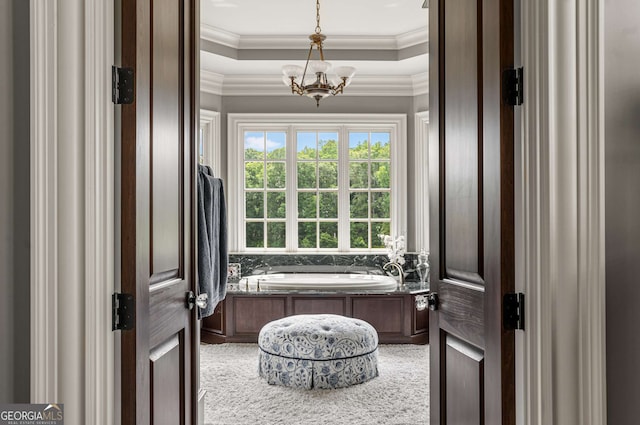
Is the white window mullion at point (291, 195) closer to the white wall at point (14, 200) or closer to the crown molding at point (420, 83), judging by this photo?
the crown molding at point (420, 83)

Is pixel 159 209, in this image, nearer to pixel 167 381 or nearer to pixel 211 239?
pixel 167 381

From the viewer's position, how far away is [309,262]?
5.41m

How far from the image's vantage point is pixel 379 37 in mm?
4746

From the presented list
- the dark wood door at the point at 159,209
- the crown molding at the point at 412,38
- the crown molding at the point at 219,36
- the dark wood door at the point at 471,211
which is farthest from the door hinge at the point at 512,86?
the crown molding at the point at 219,36

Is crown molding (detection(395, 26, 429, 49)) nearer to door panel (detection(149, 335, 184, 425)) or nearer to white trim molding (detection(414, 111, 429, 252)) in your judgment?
white trim molding (detection(414, 111, 429, 252))

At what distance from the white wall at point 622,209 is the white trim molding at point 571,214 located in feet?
0.16

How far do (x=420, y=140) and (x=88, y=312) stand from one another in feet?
14.8

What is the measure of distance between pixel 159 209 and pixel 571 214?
1170mm

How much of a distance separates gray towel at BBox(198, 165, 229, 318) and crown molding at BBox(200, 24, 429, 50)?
2361 mm

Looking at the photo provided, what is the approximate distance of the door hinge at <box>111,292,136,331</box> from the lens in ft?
4.25

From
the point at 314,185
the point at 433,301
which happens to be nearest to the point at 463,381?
the point at 433,301

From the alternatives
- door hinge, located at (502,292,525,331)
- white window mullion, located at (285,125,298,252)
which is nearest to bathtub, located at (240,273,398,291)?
white window mullion, located at (285,125,298,252)

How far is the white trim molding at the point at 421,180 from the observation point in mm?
5293

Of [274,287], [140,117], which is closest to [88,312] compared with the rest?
[140,117]
